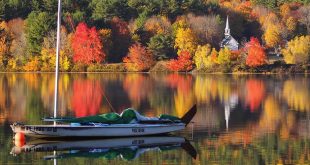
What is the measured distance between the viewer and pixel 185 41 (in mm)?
125375

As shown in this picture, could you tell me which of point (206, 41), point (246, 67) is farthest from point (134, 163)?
point (206, 41)

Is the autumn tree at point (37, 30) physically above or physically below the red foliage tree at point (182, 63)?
above

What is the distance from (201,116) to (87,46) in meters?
76.1

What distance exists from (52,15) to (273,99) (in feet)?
225

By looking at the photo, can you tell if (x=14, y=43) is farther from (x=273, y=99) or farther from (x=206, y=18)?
(x=273, y=99)

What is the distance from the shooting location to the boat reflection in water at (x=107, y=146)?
107 ft

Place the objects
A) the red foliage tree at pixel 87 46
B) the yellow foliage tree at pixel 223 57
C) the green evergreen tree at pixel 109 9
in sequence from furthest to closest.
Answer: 1. the green evergreen tree at pixel 109 9
2. the red foliage tree at pixel 87 46
3. the yellow foliage tree at pixel 223 57

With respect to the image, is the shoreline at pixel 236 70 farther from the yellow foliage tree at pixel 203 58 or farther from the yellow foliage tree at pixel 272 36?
the yellow foliage tree at pixel 272 36

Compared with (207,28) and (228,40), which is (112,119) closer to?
(207,28)

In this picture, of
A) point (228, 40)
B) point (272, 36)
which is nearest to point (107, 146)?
point (228, 40)

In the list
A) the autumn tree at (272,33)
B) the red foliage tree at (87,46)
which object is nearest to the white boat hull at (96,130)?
the red foliage tree at (87,46)

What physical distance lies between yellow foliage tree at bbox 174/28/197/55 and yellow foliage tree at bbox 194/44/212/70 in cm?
339

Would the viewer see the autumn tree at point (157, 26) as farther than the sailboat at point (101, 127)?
Yes

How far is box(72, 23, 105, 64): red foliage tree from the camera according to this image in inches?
4766
